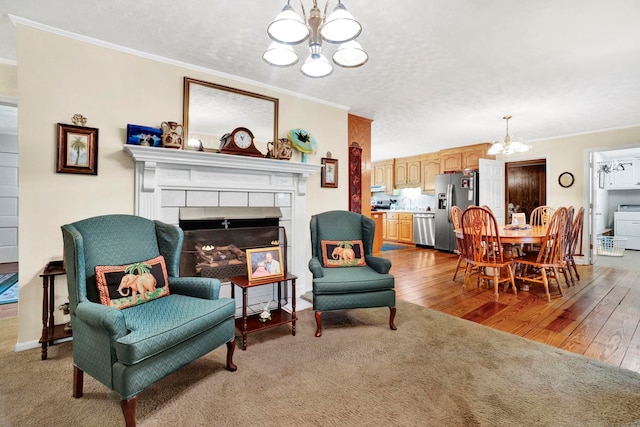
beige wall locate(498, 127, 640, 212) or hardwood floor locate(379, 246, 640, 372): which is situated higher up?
beige wall locate(498, 127, 640, 212)

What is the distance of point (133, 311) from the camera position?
5.57ft

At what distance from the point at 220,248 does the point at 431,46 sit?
2.58 m

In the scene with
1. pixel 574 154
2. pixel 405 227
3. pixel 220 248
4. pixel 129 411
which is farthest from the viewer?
pixel 405 227

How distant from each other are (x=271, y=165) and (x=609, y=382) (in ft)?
9.66

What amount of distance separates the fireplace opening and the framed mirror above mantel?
0.64m

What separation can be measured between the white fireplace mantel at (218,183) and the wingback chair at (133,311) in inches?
22.5

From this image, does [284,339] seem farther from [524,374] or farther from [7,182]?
[7,182]

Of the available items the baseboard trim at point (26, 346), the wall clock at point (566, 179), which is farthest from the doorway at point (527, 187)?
the baseboard trim at point (26, 346)

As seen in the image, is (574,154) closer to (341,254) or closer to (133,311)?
(341,254)

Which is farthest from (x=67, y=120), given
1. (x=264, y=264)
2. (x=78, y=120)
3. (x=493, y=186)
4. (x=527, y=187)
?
(x=527, y=187)

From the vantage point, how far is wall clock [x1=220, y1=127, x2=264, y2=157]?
113 inches

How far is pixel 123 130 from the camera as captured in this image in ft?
8.12

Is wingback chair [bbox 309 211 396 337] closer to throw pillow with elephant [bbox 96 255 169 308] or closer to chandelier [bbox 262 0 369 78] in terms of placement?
throw pillow with elephant [bbox 96 255 169 308]

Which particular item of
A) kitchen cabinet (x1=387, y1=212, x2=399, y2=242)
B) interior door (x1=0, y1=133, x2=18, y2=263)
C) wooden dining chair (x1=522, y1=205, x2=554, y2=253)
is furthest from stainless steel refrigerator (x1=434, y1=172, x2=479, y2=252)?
interior door (x1=0, y1=133, x2=18, y2=263)
